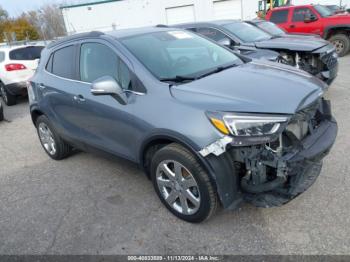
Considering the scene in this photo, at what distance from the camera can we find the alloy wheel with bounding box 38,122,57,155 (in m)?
4.80

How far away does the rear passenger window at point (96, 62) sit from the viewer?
3.36 metres

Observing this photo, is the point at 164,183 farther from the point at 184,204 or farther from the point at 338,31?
the point at 338,31

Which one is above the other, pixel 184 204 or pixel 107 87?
pixel 107 87

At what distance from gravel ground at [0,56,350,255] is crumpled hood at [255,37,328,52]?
7.28 feet

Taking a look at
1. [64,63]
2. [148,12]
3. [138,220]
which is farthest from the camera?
[148,12]

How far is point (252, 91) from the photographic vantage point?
269 cm

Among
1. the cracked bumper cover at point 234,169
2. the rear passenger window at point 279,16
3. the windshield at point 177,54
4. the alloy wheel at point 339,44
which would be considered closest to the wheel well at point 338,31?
the alloy wheel at point 339,44

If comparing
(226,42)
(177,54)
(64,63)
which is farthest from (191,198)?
(226,42)

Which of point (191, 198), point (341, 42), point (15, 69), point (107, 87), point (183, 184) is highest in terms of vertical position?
point (107, 87)

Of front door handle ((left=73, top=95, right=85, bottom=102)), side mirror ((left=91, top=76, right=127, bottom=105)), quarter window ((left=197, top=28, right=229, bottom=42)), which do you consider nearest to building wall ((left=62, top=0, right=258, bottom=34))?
quarter window ((left=197, top=28, right=229, bottom=42))

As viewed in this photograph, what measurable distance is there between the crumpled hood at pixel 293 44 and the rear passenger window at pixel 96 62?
400 cm

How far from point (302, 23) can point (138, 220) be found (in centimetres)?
1060

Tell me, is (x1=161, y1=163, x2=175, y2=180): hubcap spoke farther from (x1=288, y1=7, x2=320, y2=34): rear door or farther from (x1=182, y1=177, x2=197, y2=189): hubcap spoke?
(x1=288, y1=7, x2=320, y2=34): rear door

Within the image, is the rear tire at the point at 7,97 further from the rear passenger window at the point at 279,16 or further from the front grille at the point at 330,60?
the rear passenger window at the point at 279,16
